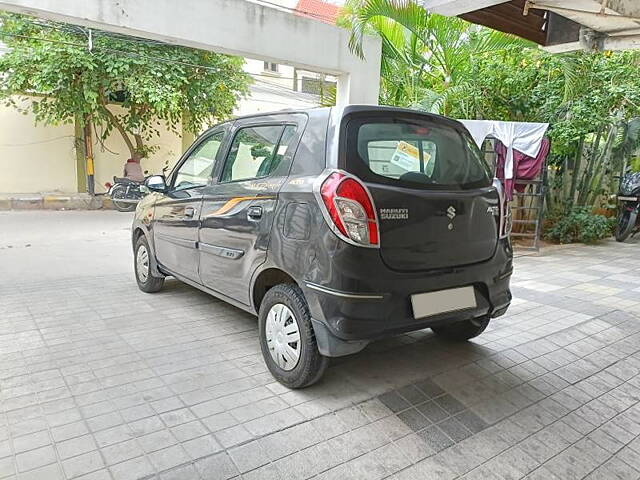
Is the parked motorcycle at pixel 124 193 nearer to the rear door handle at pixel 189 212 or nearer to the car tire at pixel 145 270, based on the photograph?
the car tire at pixel 145 270

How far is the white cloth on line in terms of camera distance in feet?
23.2

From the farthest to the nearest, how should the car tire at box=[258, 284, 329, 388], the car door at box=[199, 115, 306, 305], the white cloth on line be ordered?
the white cloth on line → the car door at box=[199, 115, 306, 305] → the car tire at box=[258, 284, 329, 388]

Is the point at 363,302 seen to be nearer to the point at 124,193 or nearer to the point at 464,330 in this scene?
the point at 464,330

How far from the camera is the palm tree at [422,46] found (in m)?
6.91

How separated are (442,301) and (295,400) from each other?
0.99 metres

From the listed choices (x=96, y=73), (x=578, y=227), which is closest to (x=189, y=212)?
(x=578, y=227)

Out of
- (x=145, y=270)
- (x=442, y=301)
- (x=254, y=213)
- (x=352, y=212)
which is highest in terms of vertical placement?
(x=352, y=212)

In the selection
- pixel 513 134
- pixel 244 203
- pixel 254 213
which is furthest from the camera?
pixel 513 134

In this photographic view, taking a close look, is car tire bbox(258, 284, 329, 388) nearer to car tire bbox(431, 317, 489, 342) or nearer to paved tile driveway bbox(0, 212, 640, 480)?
paved tile driveway bbox(0, 212, 640, 480)

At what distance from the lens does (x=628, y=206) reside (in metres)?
8.80

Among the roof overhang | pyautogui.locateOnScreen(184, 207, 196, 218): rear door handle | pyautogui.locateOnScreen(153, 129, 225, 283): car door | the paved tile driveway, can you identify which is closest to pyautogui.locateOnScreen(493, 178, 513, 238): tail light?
the paved tile driveway

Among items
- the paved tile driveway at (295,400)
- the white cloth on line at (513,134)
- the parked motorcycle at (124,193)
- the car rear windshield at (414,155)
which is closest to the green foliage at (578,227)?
the white cloth on line at (513,134)

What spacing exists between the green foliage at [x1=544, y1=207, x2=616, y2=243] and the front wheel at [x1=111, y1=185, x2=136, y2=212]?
9.89 meters

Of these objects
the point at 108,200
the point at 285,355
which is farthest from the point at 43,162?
the point at 285,355
